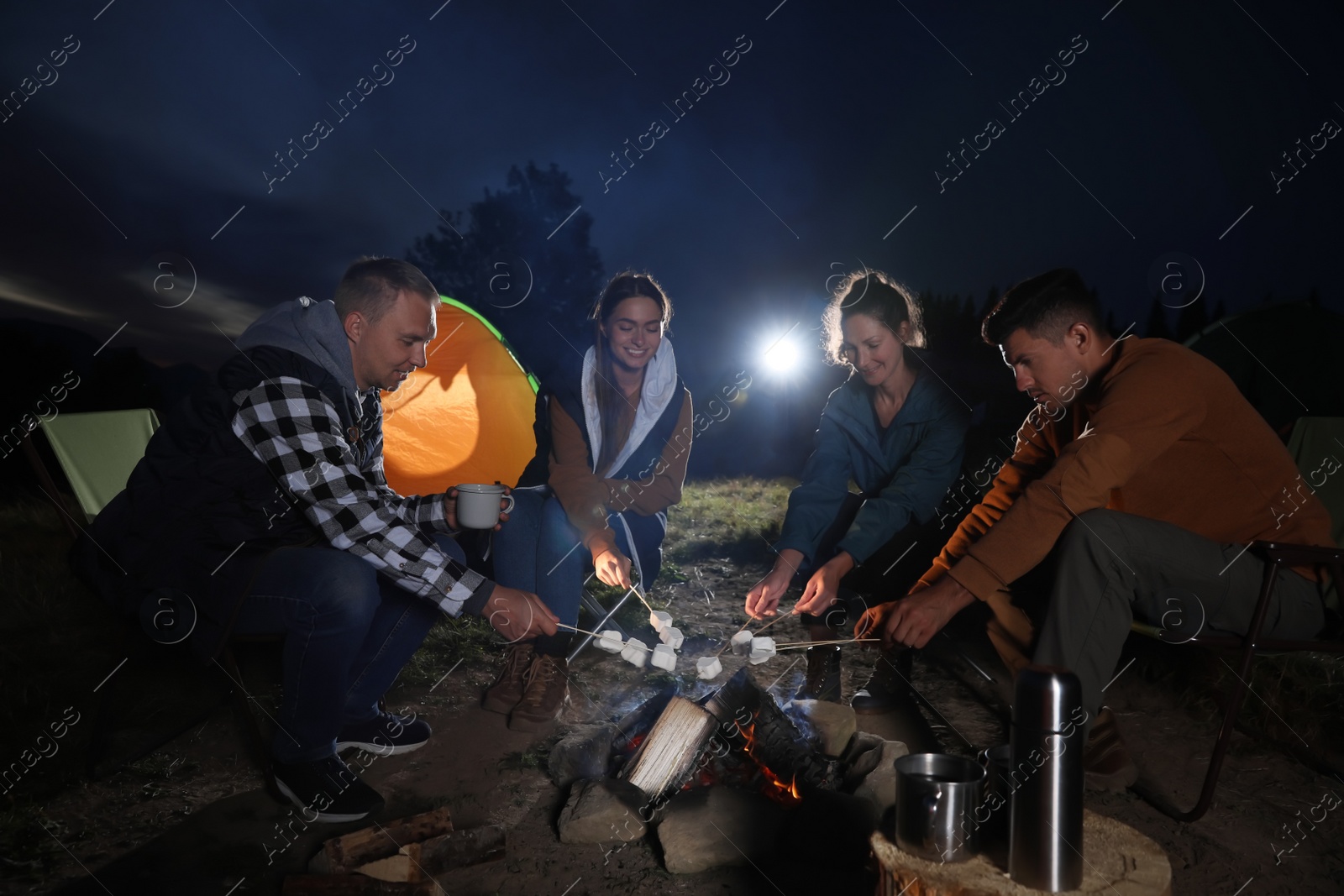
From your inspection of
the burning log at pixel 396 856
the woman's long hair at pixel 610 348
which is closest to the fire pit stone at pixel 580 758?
the burning log at pixel 396 856

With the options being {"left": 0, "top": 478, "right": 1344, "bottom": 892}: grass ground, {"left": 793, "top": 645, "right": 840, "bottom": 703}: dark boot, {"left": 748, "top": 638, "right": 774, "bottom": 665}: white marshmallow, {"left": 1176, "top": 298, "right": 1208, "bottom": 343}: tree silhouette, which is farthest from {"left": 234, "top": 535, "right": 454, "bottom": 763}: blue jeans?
{"left": 1176, "top": 298, "right": 1208, "bottom": 343}: tree silhouette

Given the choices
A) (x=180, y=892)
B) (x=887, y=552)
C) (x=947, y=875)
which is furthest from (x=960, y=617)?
(x=180, y=892)

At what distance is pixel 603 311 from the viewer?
364 centimetres

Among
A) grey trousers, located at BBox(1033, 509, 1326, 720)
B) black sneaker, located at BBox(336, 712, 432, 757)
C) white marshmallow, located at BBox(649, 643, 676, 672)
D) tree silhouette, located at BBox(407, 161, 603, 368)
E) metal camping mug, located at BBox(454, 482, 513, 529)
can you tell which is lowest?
black sneaker, located at BBox(336, 712, 432, 757)

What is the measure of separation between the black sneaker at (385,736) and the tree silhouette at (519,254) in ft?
48.1

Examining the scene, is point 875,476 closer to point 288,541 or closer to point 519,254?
point 288,541

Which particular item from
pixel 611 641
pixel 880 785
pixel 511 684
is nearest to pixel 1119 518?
pixel 880 785

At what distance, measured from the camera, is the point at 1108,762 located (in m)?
2.49

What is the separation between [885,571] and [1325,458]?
200cm

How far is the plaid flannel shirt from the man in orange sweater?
54.7 inches

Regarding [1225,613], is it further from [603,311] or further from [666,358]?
[603,311]

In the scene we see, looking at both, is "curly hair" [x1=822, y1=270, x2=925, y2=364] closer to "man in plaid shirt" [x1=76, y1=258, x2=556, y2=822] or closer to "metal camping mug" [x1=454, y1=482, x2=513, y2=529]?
"metal camping mug" [x1=454, y1=482, x2=513, y2=529]

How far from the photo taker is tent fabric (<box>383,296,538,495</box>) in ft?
17.5

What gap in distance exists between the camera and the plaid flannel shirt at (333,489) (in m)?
2.33
